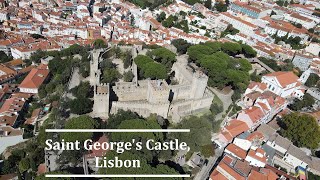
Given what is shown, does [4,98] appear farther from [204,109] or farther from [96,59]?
[204,109]

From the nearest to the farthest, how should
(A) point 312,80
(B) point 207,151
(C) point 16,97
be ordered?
(B) point 207,151, (C) point 16,97, (A) point 312,80

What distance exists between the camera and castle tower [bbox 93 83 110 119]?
77.2 ft

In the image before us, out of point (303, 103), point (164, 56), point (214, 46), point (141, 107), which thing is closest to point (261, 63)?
point (214, 46)

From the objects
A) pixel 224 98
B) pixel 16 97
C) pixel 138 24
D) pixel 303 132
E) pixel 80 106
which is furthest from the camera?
pixel 138 24

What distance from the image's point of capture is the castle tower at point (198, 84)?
26409 millimetres

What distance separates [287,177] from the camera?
22.5m

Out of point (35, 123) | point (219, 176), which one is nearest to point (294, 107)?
point (219, 176)

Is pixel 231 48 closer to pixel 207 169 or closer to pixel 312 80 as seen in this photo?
pixel 312 80

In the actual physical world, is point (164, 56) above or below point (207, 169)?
above

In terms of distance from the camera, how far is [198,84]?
1047 inches

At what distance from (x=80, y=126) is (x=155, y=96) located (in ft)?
21.1

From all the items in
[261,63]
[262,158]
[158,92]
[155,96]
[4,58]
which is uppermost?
[158,92]

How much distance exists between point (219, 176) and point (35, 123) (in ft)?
59.1

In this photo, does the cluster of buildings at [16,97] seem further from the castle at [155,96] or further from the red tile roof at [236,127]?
the red tile roof at [236,127]
